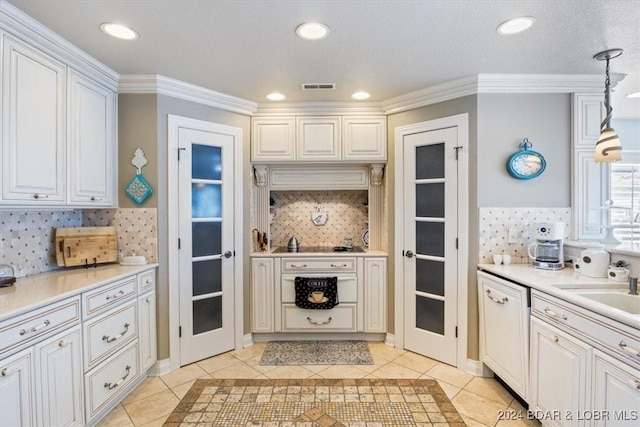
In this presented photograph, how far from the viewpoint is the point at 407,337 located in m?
3.03

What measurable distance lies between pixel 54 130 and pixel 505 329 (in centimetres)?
334

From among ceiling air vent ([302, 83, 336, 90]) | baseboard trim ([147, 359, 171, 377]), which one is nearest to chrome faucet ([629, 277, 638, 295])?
ceiling air vent ([302, 83, 336, 90])

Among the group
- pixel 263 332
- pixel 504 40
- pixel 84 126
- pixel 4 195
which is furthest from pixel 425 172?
pixel 4 195

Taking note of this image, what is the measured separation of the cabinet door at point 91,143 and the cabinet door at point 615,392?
3199mm

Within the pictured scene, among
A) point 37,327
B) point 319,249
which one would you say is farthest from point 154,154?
point 319,249

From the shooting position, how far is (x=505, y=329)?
7.27 ft

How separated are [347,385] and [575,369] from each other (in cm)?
148

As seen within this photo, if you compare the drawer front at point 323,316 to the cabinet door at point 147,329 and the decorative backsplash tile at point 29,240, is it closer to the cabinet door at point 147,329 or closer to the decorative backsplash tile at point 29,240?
the cabinet door at point 147,329

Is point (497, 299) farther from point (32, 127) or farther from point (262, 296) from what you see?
point (32, 127)

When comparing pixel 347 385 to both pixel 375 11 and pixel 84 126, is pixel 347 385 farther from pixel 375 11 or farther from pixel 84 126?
pixel 84 126

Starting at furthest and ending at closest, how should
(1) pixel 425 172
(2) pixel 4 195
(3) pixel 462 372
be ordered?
(1) pixel 425 172
(3) pixel 462 372
(2) pixel 4 195

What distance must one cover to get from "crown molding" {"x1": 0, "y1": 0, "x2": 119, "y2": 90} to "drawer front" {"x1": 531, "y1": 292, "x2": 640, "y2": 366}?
3.37 m

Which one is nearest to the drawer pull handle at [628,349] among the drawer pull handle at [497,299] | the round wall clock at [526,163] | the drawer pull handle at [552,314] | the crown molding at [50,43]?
the drawer pull handle at [552,314]

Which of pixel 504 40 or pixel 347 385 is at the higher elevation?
pixel 504 40
